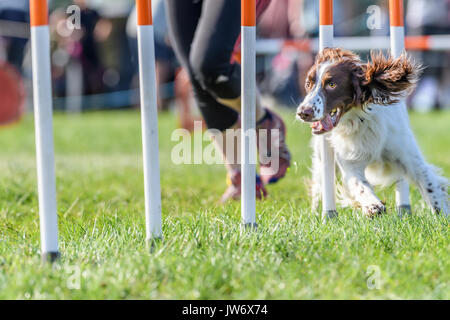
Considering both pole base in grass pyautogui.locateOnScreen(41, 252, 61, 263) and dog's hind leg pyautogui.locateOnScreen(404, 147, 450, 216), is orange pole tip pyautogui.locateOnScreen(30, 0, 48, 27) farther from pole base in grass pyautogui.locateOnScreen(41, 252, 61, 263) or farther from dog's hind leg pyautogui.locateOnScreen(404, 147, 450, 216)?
dog's hind leg pyautogui.locateOnScreen(404, 147, 450, 216)

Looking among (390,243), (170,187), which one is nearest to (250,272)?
(390,243)

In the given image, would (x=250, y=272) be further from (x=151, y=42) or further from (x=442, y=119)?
(x=442, y=119)

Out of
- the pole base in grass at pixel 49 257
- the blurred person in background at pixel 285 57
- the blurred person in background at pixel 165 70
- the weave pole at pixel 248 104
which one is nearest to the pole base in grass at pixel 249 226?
the weave pole at pixel 248 104

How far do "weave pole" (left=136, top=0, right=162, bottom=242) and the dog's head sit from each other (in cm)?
70

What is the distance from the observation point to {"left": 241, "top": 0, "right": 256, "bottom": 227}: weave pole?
2.44m

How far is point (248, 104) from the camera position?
248 centimetres

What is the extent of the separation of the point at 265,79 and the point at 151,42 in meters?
11.3

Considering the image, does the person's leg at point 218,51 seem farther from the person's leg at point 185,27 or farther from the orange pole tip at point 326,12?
the orange pole tip at point 326,12

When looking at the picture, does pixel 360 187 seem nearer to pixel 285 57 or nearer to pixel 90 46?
pixel 285 57

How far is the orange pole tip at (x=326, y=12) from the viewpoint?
267 cm

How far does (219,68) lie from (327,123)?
2.43ft

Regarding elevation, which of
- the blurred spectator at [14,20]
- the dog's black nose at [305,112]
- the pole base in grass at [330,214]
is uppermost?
the blurred spectator at [14,20]

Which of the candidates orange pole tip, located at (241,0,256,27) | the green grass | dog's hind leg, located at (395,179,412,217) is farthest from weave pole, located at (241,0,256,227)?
dog's hind leg, located at (395,179,412,217)

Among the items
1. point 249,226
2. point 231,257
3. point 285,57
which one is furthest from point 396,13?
point 285,57
